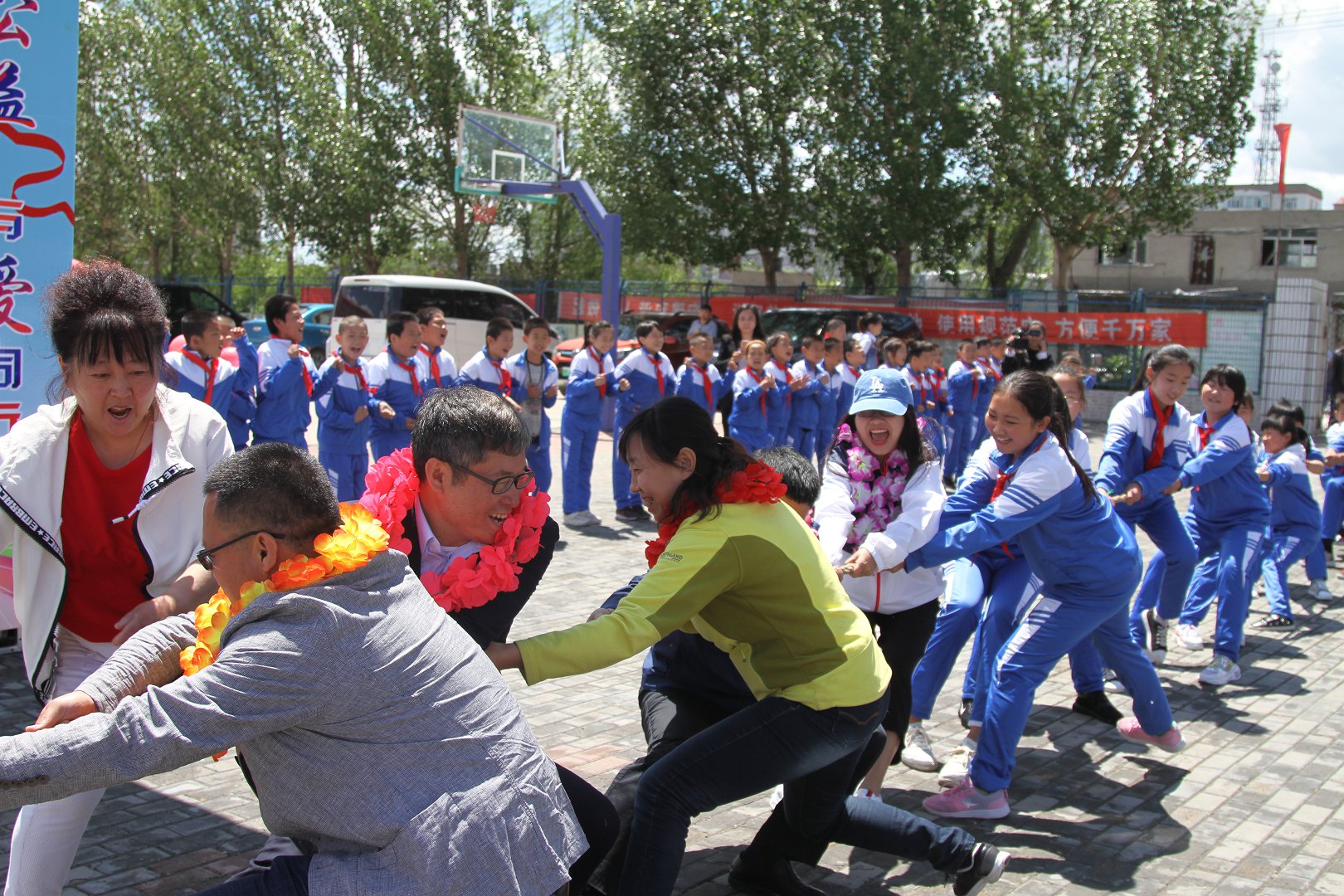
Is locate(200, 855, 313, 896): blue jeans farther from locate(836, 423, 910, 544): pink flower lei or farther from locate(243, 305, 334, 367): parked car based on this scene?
locate(243, 305, 334, 367): parked car

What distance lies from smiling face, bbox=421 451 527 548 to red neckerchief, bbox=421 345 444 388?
6.54 meters

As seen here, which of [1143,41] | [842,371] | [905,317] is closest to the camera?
[842,371]

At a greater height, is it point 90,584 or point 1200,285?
point 1200,285

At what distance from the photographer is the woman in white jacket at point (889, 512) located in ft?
13.9

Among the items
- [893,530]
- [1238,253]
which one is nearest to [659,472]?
[893,530]

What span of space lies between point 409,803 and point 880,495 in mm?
2720

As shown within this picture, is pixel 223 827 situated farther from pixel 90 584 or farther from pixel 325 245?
pixel 325 245

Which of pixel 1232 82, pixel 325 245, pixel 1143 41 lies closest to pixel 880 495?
pixel 1143 41

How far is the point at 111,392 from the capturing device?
2.93 m

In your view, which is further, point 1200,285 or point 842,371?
point 1200,285

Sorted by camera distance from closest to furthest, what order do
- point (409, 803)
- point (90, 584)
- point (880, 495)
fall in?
point (409, 803)
point (90, 584)
point (880, 495)

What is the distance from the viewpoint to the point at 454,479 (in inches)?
106

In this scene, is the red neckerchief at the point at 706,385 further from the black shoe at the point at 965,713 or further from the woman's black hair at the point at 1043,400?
the woman's black hair at the point at 1043,400

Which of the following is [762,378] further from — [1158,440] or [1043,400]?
[1043,400]
